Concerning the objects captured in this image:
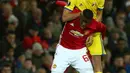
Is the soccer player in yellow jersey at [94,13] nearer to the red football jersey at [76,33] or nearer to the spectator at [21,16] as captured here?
the red football jersey at [76,33]

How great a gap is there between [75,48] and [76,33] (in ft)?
0.95

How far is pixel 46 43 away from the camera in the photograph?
556 inches

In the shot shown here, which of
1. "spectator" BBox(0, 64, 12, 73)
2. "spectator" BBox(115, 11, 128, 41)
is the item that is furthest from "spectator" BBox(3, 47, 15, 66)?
"spectator" BBox(115, 11, 128, 41)

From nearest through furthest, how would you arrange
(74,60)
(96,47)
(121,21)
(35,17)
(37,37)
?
(74,60) → (96,47) → (37,37) → (35,17) → (121,21)

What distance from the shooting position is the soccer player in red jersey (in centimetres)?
915

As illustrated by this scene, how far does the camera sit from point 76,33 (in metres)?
9.16

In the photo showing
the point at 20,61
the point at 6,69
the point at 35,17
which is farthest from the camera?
the point at 35,17

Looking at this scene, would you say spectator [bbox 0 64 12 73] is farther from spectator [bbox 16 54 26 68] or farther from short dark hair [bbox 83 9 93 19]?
short dark hair [bbox 83 9 93 19]

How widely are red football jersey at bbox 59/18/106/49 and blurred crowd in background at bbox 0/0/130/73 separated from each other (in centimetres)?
290

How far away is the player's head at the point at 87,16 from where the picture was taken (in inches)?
342

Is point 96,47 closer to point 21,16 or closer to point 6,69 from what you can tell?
point 6,69

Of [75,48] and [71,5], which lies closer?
[71,5]

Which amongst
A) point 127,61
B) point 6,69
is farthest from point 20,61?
point 127,61

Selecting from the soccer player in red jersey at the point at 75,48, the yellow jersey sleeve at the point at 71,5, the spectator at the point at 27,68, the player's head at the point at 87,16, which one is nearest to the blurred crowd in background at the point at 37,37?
the spectator at the point at 27,68
